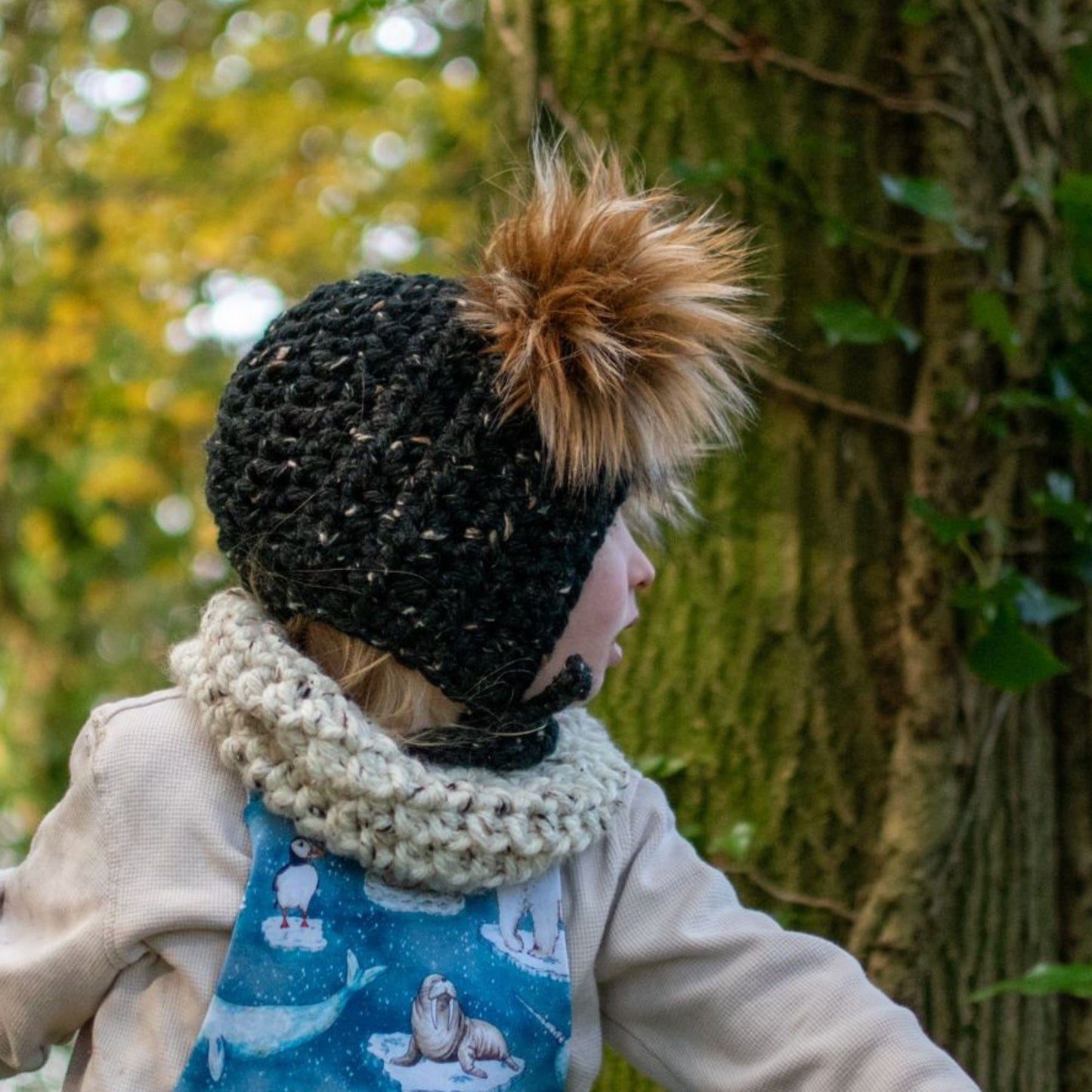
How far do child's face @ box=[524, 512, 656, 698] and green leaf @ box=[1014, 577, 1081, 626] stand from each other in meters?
0.69

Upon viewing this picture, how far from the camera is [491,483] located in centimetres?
152

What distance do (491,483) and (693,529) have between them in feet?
2.28

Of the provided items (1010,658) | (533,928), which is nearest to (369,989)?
(533,928)

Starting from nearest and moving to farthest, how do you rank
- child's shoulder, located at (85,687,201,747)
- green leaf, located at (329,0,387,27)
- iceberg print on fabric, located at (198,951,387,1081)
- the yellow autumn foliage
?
iceberg print on fabric, located at (198,951,387,1081)
child's shoulder, located at (85,687,201,747)
green leaf, located at (329,0,387,27)
the yellow autumn foliage

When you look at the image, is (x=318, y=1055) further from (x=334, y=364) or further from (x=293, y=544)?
(x=334, y=364)

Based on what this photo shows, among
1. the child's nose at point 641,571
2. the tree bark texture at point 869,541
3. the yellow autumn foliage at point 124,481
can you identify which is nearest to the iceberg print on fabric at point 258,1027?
the child's nose at point 641,571

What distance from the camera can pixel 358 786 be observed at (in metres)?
1.47

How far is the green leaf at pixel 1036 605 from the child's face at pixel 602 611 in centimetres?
69

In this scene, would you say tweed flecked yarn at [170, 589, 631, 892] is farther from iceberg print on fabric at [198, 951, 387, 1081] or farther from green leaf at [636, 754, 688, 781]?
green leaf at [636, 754, 688, 781]

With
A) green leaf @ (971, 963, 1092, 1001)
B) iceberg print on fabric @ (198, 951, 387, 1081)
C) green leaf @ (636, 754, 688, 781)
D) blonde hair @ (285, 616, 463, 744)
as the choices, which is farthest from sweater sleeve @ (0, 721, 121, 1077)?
green leaf @ (971, 963, 1092, 1001)

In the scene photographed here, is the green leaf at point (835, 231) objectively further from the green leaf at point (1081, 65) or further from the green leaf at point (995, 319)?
the green leaf at point (1081, 65)

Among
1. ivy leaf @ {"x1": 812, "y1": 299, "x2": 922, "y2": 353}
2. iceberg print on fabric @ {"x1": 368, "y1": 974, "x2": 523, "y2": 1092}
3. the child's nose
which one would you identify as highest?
ivy leaf @ {"x1": 812, "y1": 299, "x2": 922, "y2": 353}

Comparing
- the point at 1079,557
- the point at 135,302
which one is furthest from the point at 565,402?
the point at 135,302

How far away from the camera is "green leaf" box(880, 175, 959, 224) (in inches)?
79.8
